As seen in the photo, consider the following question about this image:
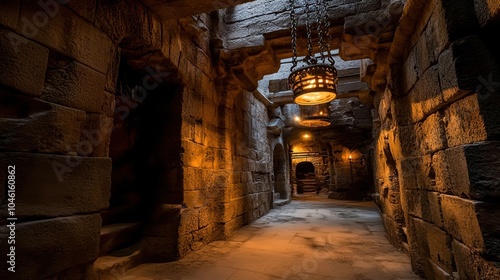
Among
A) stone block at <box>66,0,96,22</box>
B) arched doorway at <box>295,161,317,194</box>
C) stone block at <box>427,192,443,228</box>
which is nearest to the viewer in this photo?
stone block at <box>66,0,96,22</box>

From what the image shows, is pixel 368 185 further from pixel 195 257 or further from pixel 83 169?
pixel 83 169

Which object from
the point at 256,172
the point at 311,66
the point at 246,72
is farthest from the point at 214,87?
the point at 256,172

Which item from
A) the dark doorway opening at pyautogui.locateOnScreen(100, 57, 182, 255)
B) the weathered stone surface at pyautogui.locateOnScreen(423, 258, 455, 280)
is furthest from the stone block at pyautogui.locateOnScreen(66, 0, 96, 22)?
the weathered stone surface at pyautogui.locateOnScreen(423, 258, 455, 280)

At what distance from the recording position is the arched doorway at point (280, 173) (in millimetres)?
9016

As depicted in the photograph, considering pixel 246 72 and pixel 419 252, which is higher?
pixel 246 72

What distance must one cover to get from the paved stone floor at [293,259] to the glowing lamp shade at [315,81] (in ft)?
5.88

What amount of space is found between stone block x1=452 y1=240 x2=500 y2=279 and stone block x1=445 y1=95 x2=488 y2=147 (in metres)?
Result: 0.67

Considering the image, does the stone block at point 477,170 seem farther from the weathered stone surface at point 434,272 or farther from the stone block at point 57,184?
the stone block at point 57,184

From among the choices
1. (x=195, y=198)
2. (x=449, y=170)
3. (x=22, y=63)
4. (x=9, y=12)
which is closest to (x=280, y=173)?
(x=195, y=198)

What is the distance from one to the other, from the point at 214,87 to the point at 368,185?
368 inches

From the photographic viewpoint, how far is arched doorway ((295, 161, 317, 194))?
1424cm

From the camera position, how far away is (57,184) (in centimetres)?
153

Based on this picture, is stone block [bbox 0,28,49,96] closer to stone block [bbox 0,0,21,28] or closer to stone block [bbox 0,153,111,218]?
stone block [bbox 0,0,21,28]

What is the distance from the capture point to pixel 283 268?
2561 mm
